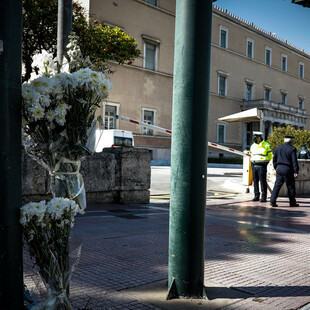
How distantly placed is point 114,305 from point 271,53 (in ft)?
151

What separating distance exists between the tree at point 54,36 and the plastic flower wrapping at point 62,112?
8946 mm

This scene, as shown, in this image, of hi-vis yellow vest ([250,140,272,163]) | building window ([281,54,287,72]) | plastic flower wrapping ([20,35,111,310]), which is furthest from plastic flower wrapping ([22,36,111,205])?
building window ([281,54,287,72])

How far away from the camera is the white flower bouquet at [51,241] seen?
2131 mm

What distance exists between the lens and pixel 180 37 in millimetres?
3240

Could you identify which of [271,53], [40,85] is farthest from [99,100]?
[271,53]

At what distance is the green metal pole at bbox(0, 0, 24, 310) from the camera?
1.98m

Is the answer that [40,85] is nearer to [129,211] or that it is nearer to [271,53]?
[129,211]

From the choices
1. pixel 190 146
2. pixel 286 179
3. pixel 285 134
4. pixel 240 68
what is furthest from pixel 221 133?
pixel 190 146

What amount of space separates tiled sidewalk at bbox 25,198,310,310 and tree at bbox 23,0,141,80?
539 centimetres

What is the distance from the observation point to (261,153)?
10438mm

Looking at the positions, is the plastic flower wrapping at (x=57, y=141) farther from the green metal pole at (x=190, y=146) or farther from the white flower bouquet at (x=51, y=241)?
the green metal pole at (x=190, y=146)

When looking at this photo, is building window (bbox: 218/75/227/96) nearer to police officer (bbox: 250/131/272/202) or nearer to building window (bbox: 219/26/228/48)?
building window (bbox: 219/26/228/48)

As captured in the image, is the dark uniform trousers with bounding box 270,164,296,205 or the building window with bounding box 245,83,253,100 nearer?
the dark uniform trousers with bounding box 270,164,296,205

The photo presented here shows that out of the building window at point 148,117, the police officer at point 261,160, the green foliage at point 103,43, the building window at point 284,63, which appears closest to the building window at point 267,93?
the building window at point 284,63
